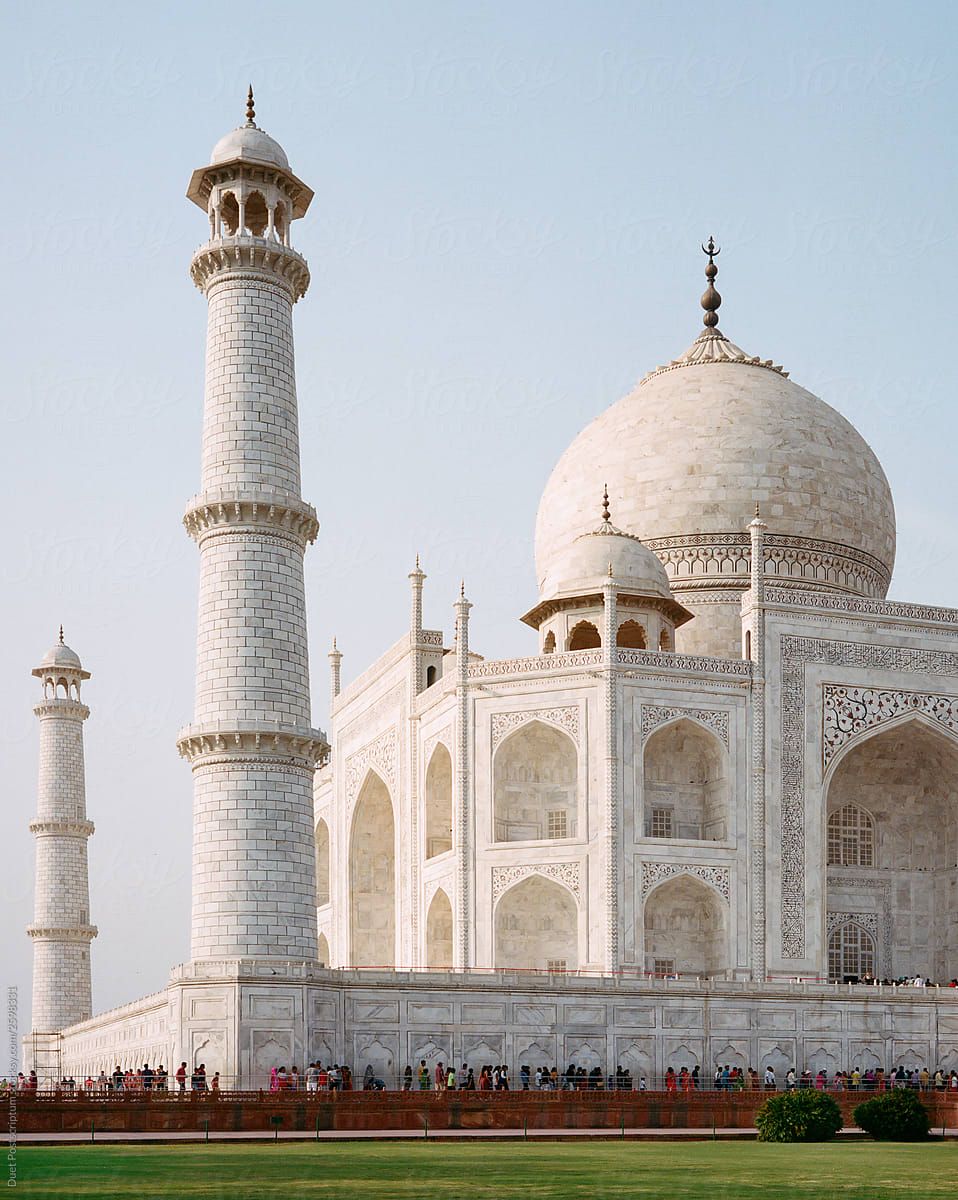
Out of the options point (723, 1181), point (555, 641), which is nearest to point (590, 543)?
point (555, 641)

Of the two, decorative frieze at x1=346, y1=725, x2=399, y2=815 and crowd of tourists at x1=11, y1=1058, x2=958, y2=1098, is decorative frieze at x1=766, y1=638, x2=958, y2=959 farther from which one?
decorative frieze at x1=346, y1=725, x2=399, y2=815

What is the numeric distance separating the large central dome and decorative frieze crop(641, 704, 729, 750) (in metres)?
4.03

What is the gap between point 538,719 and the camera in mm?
29453

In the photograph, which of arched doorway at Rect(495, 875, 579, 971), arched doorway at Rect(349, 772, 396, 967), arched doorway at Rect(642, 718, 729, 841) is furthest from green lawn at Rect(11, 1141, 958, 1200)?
arched doorway at Rect(349, 772, 396, 967)

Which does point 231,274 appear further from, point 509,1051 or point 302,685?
point 509,1051

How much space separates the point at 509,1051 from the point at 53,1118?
710 cm

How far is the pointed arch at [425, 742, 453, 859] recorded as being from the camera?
31.5 meters

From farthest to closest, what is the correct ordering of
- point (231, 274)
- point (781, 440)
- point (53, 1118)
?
point (781, 440) < point (231, 274) < point (53, 1118)

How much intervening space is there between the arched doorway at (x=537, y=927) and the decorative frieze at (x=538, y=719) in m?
2.28

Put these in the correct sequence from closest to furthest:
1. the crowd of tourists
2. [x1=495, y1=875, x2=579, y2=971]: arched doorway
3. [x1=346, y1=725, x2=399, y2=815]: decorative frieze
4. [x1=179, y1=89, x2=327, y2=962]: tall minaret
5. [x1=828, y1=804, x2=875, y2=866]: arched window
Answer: the crowd of tourists < [x1=179, y1=89, x2=327, y2=962]: tall minaret < [x1=495, y1=875, x2=579, y2=971]: arched doorway < [x1=828, y1=804, x2=875, y2=866]: arched window < [x1=346, y1=725, x2=399, y2=815]: decorative frieze

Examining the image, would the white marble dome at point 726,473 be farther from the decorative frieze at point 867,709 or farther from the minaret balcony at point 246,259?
the minaret balcony at point 246,259

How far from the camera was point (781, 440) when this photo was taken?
116 feet

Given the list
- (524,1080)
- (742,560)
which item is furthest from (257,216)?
Result: (742,560)

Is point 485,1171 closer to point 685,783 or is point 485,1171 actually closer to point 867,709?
point 685,783
